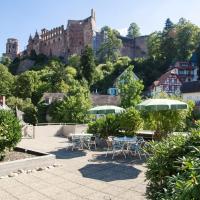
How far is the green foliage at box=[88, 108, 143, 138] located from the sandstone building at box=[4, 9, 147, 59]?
86.9m

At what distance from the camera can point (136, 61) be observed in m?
77.2

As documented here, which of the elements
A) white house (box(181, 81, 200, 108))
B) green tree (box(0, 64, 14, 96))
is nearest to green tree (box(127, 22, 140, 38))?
green tree (box(0, 64, 14, 96))

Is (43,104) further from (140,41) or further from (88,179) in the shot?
(140,41)

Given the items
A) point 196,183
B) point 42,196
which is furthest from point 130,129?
point 196,183

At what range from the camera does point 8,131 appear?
1113 centimetres

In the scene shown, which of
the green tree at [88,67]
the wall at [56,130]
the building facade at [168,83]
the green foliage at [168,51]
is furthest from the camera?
the green tree at [88,67]

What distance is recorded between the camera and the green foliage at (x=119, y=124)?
15797 mm

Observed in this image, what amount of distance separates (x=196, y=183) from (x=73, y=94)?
36699 millimetres

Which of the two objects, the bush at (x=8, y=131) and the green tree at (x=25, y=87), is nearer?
the bush at (x=8, y=131)

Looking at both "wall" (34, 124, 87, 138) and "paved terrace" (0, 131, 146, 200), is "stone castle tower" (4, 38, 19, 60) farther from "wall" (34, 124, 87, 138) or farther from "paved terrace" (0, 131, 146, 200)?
"paved terrace" (0, 131, 146, 200)

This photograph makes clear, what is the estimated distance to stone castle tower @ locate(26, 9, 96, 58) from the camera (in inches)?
4186

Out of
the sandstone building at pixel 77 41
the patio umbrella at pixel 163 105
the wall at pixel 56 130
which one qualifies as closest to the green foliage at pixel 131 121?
the patio umbrella at pixel 163 105

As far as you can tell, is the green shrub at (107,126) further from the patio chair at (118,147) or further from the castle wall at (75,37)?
the castle wall at (75,37)

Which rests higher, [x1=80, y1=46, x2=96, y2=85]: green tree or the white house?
[x1=80, y1=46, x2=96, y2=85]: green tree
